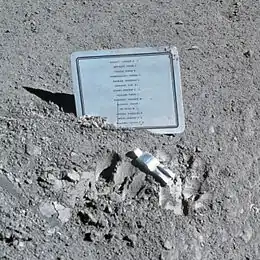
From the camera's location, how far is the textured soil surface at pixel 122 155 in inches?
106

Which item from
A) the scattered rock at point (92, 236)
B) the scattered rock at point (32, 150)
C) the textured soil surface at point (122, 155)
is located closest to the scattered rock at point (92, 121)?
the textured soil surface at point (122, 155)

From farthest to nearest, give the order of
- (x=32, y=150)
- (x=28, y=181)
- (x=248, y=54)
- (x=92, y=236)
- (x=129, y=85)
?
(x=248, y=54) → (x=129, y=85) → (x=32, y=150) → (x=28, y=181) → (x=92, y=236)

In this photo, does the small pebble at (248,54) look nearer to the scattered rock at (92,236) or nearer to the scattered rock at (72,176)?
the scattered rock at (72,176)

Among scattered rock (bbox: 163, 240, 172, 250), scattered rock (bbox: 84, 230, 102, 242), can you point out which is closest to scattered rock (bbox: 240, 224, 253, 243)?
scattered rock (bbox: 163, 240, 172, 250)

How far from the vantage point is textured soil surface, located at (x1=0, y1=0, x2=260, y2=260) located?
2.69 m

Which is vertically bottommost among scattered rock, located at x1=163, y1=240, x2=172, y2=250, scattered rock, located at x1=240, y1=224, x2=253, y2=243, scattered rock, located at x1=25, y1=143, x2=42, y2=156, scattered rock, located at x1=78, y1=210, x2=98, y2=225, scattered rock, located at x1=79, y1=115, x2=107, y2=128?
scattered rock, located at x1=240, y1=224, x2=253, y2=243

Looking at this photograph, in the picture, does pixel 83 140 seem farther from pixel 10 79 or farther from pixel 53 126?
pixel 10 79

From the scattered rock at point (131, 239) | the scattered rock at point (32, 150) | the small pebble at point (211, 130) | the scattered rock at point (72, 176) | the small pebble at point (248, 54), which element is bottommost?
the scattered rock at point (131, 239)

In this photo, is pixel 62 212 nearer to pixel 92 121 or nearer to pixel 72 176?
pixel 72 176

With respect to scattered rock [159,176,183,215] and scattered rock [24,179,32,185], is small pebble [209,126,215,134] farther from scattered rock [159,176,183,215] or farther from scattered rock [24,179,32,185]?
scattered rock [24,179,32,185]

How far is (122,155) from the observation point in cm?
296

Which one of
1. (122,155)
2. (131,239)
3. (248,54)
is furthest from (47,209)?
(248,54)

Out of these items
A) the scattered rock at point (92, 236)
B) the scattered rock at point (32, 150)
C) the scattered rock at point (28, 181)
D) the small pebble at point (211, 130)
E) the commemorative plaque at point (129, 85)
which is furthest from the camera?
the small pebble at point (211, 130)

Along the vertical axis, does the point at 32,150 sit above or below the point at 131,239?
above
